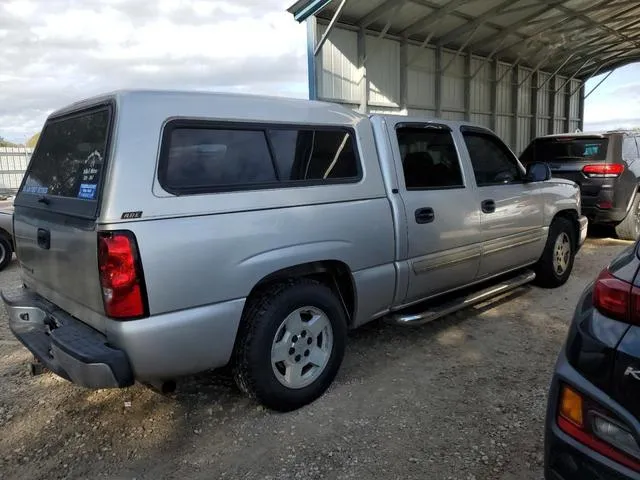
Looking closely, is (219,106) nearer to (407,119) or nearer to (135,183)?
(135,183)

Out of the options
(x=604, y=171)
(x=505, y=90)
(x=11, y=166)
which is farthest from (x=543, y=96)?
(x=11, y=166)

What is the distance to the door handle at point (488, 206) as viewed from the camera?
438 centimetres

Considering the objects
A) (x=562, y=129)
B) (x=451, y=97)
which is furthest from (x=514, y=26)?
(x=562, y=129)

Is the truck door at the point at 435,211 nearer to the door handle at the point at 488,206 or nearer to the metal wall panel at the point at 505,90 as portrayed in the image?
the door handle at the point at 488,206

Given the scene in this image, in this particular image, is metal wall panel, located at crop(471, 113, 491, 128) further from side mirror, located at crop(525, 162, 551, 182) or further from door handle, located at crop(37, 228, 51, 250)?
door handle, located at crop(37, 228, 51, 250)

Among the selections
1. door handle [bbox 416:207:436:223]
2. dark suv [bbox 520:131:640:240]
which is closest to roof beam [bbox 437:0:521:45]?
dark suv [bbox 520:131:640:240]

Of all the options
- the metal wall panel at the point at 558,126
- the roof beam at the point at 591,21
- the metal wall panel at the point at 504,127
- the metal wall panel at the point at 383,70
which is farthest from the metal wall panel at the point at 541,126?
the metal wall panel at the point at 383,70

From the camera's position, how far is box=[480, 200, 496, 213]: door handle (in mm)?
4375

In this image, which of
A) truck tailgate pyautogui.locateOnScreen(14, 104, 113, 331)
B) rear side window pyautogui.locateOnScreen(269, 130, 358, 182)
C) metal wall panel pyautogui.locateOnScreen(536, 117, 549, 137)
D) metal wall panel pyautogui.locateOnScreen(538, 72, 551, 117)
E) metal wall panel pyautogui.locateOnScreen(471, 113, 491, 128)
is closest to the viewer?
truck tailgate pyautogui.locateOnScreen(14, 104, 113, 331)

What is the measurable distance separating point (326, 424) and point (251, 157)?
5.46ft

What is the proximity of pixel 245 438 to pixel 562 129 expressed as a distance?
76.3ft

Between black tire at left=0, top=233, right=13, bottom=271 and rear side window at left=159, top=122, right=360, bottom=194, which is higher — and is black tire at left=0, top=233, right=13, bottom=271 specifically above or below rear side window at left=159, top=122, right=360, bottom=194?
below

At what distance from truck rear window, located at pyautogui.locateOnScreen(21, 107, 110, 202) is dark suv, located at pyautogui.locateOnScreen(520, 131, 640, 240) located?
24.4 feet

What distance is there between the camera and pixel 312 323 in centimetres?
321
